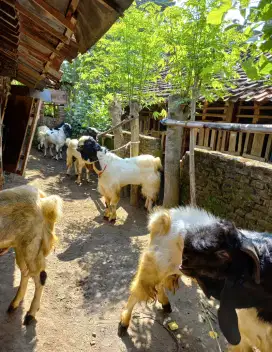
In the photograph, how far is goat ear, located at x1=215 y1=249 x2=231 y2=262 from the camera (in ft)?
4.90

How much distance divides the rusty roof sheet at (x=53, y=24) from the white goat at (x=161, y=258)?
6.67ft

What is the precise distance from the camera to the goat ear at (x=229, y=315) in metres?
1.50

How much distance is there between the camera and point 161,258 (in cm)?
300

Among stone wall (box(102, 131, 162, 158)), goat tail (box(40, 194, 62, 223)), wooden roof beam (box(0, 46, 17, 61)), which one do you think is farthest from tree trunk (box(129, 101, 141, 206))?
goat tail (box(40, 194, 62, 223))

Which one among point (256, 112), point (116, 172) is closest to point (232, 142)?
point (256, 112)

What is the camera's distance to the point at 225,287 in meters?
1.50

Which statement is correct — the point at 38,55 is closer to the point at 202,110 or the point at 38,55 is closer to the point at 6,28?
the point at 6,28

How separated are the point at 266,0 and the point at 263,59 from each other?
0.50 metres

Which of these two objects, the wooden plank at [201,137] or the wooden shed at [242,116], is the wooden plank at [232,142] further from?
the wooden plank at [201,137]

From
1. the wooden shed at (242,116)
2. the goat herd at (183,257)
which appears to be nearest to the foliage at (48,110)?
the wooden shed at (242,116)

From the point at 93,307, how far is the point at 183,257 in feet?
8.84

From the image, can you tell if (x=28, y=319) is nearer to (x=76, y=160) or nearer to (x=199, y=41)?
(x=199, y=41)

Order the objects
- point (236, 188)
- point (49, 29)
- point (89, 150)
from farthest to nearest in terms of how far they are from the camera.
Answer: point (89, 150)
point (236, 188)
point (49, 29)

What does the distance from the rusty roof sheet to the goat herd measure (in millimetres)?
1591
